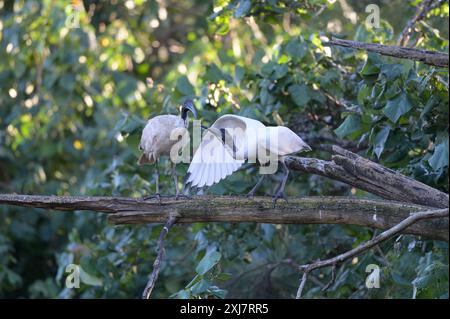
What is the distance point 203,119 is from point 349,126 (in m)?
1.15

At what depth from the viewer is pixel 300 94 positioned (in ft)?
19.6

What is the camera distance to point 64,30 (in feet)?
Result: 30.3

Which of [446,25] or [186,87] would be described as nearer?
[186,87]

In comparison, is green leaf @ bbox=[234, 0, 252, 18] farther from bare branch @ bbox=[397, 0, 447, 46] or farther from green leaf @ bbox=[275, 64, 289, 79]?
bare branch @ bbox=[397, 0, 447, 46]

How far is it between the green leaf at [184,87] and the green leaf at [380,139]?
5.69 ft

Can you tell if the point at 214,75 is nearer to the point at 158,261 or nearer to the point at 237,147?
the point at 237,147

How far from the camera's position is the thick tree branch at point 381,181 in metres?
4.42

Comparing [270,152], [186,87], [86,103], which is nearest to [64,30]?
[86,103]

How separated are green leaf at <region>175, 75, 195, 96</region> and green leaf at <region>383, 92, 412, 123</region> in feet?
6.22

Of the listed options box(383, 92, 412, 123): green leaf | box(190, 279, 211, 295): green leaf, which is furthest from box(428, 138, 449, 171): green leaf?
box(190, 279, 211, 295): green leaf

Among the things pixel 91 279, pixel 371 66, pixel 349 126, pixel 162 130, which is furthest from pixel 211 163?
pixel 91 279
